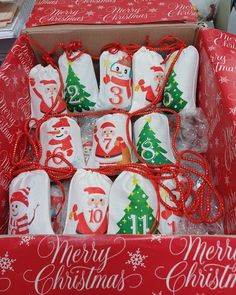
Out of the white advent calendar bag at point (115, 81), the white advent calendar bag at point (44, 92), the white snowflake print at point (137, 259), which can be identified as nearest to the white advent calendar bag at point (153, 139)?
the white advent calendar bag at point (115, 81)

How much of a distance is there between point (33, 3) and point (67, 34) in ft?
1.07

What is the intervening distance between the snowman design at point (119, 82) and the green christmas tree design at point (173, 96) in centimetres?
10

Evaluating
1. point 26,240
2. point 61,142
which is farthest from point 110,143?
point 26,240

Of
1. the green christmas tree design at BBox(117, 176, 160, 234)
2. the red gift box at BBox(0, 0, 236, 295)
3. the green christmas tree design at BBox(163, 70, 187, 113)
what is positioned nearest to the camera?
the red gift box at BBox(0, 0, 236, 295)

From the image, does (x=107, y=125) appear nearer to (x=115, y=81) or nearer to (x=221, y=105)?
(x=115, y=81)

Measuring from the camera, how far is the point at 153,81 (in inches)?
39.1

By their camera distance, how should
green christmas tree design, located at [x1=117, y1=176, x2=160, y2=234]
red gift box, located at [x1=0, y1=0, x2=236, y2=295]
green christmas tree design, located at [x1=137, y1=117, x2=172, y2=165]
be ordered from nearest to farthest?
red gift box, located at [x1=0, y1=0, x2=236, y2=295] → green christmas tree design, located at [x1=117, y1=176, x2=160, y2=234] → green christmas tree design, located at [x1=137, y1=117, x2=172, y2=165]

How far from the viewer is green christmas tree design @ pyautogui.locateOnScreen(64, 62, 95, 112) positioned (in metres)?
1.01

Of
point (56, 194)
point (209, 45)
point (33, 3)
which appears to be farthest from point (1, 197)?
point (33, 3)

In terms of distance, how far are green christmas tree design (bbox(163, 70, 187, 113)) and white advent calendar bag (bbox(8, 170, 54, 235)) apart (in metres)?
0.38

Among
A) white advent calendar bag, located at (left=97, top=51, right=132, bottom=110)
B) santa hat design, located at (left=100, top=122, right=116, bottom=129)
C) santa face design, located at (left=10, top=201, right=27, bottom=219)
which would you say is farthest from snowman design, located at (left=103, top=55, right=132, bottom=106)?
santa face design, located at (left=10, top=201, right=27, bottom=219)

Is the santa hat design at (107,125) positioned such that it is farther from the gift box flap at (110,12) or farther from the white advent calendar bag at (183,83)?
the gift box flap at (110,12)

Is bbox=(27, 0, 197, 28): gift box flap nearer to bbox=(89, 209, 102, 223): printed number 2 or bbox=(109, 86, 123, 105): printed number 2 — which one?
bbox=(109, 86, 123, 105): printed number 2

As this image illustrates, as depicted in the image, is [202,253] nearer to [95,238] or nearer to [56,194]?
[95,238]
